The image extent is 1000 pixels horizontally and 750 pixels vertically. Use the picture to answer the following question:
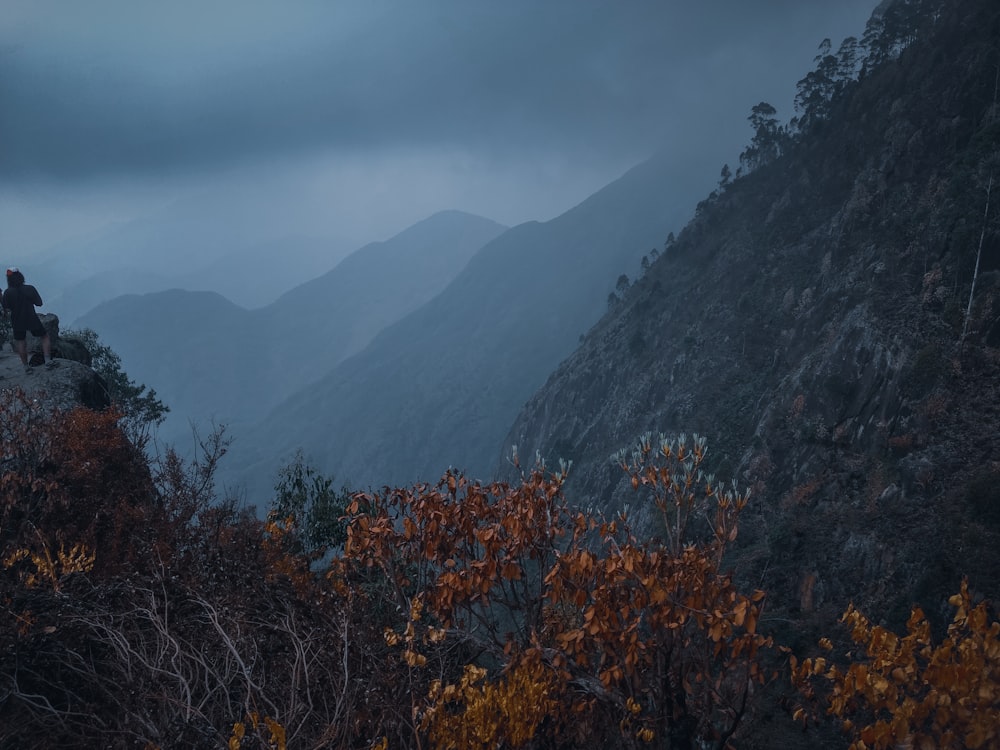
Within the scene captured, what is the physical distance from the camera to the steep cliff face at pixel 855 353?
58.6 feet

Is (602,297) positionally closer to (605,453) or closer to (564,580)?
(605,453)

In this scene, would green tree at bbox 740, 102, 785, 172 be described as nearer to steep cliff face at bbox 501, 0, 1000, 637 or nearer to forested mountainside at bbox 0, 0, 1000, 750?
steep cliff face at bbox 501, 0, 1000, 637

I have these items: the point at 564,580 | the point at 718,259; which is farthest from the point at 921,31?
the point at 564,580

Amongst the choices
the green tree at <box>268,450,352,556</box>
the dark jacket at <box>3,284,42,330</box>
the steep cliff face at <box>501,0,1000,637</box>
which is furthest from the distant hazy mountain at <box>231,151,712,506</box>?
the dark jacket at <box>3,284,42,330</box>

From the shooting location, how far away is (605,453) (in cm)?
5262

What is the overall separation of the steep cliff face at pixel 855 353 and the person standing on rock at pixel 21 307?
19.2 m

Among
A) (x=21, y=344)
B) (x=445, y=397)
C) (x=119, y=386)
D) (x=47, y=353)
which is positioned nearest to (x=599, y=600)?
(x=21, y=344)

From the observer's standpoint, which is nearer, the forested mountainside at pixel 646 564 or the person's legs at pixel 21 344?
the forested mountainside at pixel 646 564

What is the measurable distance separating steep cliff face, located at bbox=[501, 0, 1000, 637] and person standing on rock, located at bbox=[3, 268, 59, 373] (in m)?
19.2

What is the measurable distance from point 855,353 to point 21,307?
30.4m

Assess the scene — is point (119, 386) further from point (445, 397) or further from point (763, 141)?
point (445, 397)

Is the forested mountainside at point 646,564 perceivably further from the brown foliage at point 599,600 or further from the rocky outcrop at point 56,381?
the rocky outcrop at point 56,381

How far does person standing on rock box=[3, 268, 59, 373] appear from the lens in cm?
1320

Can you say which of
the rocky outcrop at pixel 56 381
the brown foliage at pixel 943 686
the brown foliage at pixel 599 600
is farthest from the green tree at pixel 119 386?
the brown foliage at pixel 943 686
